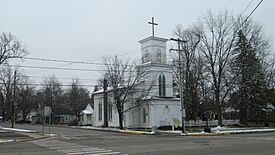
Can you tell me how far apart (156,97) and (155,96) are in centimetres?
27

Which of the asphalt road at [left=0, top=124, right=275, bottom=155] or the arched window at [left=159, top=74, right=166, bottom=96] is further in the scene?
the arched window at [left=159, top=74, right=166, bottom=96]

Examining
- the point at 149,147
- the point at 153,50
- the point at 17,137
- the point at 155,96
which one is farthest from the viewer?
the point at 153,50

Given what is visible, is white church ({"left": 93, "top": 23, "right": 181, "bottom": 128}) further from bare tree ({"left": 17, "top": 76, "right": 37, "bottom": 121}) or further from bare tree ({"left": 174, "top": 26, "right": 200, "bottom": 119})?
bare tree ({"left": 17, "top": 76, "right": 37, "bottom": 121})

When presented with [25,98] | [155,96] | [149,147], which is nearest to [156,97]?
[155,96]

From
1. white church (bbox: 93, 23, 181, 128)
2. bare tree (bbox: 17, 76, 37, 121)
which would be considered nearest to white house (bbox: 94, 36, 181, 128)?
white church (bbox: 93, 23, 181, 128)

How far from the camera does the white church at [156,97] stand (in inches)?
1825

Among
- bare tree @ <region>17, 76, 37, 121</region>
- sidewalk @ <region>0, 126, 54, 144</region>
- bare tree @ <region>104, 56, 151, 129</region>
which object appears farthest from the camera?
bare tree @ <region>17, 76, 37, 121</region>

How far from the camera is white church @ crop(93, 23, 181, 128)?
4634 centimetres

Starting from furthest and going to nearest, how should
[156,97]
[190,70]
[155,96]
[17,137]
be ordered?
[190,70] < [155,96] < [156,97] < [17,137]

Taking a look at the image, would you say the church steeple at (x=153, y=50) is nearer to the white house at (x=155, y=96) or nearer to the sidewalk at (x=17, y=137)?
the white house at (x=155, y=96)

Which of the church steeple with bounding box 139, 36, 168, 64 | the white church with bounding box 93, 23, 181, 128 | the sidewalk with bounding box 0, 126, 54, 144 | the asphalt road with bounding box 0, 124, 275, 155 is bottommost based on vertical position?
the sidewalk with bounding box 0, 126, 54, 144

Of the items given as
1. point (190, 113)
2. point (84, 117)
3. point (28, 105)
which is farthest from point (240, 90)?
point (28, 105)

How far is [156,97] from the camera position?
46.9 metres

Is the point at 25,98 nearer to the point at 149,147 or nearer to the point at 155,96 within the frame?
the point at 155,96
